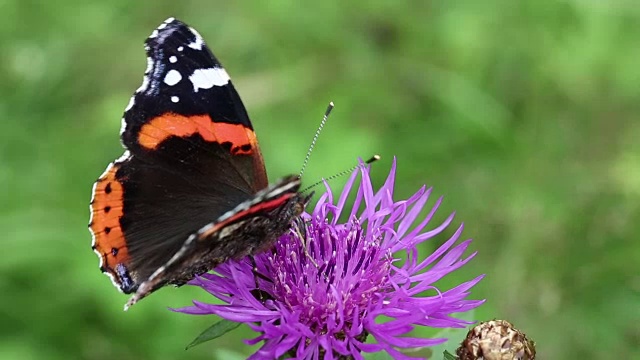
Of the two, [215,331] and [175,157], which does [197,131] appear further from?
[215,331]

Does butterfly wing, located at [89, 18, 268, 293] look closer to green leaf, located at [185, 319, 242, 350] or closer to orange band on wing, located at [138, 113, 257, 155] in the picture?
orange band on wing, located at [138, 113, 257, 155]

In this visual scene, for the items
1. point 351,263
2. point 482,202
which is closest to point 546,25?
point 482,202

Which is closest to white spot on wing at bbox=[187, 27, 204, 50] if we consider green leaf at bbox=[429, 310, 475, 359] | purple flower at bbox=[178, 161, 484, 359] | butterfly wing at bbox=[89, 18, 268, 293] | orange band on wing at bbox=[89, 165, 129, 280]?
butterfly wing at bbox=[89, 18, 268, 293]

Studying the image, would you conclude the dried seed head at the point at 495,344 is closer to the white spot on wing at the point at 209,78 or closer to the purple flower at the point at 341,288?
the purple flower at the point at 341,288

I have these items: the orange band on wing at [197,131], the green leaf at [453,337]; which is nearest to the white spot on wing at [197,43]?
the orange band on wing at [197,131]

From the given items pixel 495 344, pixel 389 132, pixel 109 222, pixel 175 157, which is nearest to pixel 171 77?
pixel 175 157

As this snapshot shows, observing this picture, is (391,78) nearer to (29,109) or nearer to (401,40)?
(401,40)
